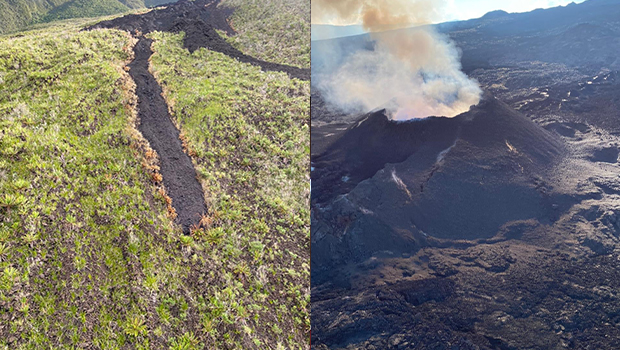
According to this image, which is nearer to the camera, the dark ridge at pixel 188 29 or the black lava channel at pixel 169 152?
the black lava channel at pixel 169 152

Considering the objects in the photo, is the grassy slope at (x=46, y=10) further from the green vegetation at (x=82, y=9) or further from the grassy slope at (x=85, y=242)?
the grassy slope at (x=85, y=242)

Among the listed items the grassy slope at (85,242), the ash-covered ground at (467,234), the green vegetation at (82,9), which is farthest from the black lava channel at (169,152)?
the green vegetation at (82,9)

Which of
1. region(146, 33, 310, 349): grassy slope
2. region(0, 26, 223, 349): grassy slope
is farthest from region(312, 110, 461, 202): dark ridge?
region(0, 26, 223, 349): grassy slope

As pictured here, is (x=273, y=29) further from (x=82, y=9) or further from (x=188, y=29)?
(x=82, y=9)

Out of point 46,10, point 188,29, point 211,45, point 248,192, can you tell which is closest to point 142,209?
point 248,192

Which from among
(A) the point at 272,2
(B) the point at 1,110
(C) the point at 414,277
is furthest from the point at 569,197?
(A) the point at 272,2

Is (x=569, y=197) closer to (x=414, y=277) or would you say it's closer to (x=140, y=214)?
(x=414, y=277)

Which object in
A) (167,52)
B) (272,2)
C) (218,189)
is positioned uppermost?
(272,2)
